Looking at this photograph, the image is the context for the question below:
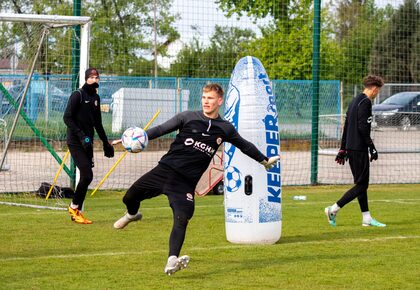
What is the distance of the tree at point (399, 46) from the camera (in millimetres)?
21922

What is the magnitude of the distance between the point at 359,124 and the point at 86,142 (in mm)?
3586

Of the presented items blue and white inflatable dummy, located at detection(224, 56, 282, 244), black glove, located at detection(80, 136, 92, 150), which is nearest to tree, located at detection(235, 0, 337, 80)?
black glove, located at detection(80, 136, 92, 150)

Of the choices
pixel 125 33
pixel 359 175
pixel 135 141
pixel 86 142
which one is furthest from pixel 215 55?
pixel 135 141

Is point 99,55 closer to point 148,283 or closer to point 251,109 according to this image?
point 251,109

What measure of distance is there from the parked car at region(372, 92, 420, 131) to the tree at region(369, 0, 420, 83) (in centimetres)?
63

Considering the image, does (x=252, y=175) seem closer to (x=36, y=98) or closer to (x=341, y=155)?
(x=341, y=155)

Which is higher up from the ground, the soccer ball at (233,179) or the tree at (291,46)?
the tree at (291,46)

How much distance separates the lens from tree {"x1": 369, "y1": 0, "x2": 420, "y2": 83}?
21.9 meters

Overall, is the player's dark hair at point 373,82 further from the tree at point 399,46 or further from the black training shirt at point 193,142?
the tree at point 399,46

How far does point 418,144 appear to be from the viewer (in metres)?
21.4

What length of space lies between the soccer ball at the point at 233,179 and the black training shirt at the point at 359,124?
7.67 ft

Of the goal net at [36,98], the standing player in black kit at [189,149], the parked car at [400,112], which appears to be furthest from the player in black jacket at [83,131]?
the parked car at [400,112]

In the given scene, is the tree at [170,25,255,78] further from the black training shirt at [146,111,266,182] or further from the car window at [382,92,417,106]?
the black training shirt at [146,111,266,182]

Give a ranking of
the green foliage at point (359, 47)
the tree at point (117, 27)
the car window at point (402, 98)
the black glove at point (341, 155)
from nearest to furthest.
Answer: the black glove at point (341, 155), the tree at point (117, 27), the green foliage at point (359, 47), the car window at point (402, 98)
